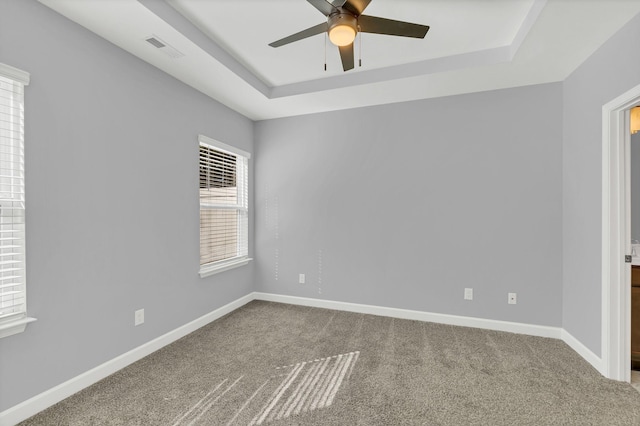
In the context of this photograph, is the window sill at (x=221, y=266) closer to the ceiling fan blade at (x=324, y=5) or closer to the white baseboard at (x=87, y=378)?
the white baseboard at (x=87, y=378)

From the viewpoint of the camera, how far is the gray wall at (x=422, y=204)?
2.99 meters

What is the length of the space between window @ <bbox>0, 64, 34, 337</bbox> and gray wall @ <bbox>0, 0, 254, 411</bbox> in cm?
5

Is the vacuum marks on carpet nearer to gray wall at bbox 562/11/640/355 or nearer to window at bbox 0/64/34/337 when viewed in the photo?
window at bbox 0/64/34/337

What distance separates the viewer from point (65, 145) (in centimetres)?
198

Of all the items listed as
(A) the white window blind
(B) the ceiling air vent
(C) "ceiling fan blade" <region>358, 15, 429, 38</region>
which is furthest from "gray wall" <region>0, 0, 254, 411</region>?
(C) "ceiling fan blade" <region>358, 15, 429, 38</region>

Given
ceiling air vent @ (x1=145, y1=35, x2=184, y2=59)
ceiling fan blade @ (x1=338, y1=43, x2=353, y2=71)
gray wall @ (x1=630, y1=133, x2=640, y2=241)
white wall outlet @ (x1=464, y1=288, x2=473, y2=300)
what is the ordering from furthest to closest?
white wall outlet @ (x1=464, y1=288, x2=473, y2=300) → gray wall @ (x1=630, y1=133, x2=640, y2=241) → ceiling air vent @ (x1=145, y1=35, x2=184, y2=59) → ceiling fan blade @ (x1=338, y1=43, x2=353, y2=71)

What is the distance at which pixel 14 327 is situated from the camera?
168 centimetres

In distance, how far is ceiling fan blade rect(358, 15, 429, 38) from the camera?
1.70 meters

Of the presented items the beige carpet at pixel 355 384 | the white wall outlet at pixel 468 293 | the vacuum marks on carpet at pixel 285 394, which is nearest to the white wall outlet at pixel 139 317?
the beige carpet at pixel 355 384

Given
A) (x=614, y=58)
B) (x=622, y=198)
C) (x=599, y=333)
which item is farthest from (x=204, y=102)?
(x=599, y=333)

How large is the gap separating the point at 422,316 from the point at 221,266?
2.46m

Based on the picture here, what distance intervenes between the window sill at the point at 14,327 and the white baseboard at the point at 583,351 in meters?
4.03

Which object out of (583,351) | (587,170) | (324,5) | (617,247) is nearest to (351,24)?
(324,5)

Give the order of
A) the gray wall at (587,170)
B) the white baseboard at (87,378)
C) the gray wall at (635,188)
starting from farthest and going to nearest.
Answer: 1. the gray wall at (635,188)
2. the gray wall at (587,170)
3. the white baseboard at (87,378)
